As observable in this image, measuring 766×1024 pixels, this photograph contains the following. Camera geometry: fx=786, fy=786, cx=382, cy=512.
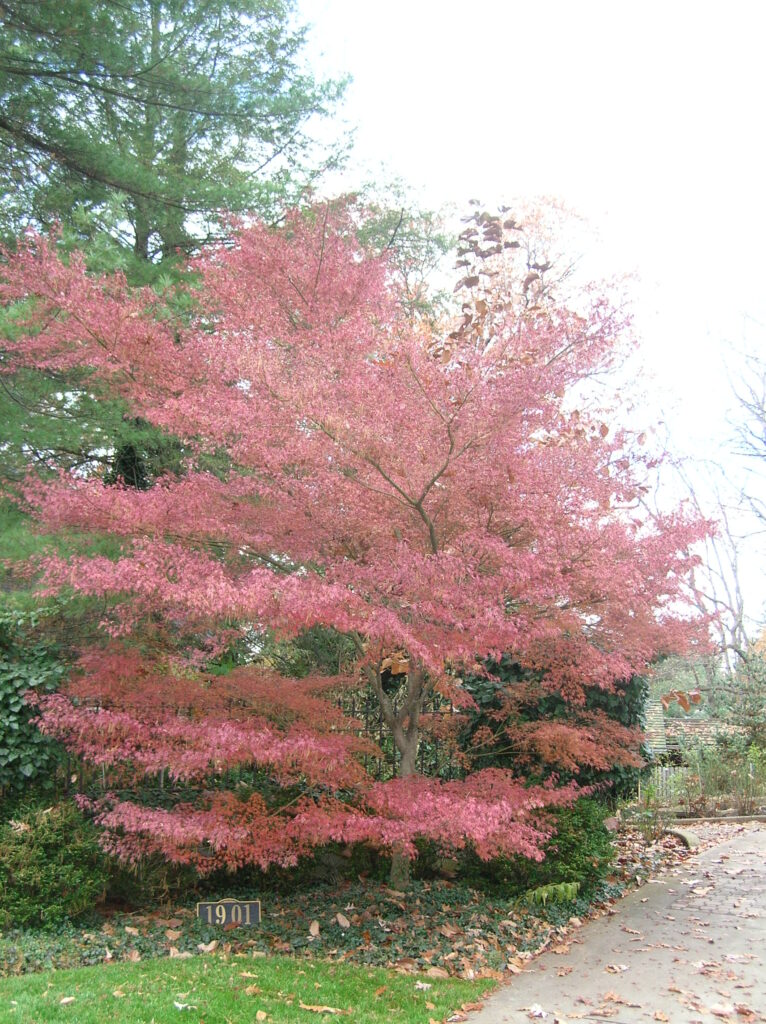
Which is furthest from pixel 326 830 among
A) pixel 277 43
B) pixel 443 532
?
pixel 277 43

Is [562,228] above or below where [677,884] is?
above

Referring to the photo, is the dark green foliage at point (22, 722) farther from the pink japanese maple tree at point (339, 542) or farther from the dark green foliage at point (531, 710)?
the dark green foliage at point (531, 710)

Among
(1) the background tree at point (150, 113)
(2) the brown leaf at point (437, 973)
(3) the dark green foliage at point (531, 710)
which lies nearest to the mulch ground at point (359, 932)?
(2) the brown leaf at point (437, 973)

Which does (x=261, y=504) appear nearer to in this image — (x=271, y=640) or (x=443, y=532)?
(x=443, y=532)

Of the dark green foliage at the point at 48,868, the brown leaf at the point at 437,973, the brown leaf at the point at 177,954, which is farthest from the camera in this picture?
the dark green foliage at the point at 48,868

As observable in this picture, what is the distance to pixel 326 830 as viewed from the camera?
4.85 meters

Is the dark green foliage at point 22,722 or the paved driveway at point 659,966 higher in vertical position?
the dark green foliage at point 22,722

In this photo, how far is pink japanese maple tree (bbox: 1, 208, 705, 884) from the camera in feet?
15.3

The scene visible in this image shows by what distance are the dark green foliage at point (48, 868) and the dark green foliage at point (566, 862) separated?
317 centimetres

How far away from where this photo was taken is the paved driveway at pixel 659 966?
4223 mm

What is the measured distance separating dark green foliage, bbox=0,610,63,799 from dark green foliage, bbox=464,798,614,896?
374 centimetres

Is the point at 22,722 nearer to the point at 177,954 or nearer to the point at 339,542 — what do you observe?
the point at 177,954

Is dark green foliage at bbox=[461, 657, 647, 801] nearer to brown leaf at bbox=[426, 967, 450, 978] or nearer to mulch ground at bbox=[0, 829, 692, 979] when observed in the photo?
mulch ground at bbox=[0, 829, 692, 979]

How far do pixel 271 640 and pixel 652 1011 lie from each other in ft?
13.7
